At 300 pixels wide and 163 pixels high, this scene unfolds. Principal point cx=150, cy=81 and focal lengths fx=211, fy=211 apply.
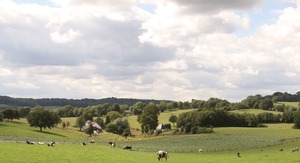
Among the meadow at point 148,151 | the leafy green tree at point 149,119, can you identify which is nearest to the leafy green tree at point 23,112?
the leafy green tree at point 149,119

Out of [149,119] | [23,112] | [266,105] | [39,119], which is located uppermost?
[266,105]

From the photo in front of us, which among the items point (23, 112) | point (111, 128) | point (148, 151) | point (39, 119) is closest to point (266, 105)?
point (111, 128)

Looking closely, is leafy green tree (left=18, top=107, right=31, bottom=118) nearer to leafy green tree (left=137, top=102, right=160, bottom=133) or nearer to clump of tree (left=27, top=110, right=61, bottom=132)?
clump of tree (left=27, top=110, right=61, bottom=132)

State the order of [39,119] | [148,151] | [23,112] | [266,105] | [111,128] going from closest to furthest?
[148,151] → [39,119] → [111,128] → [266,105] → [23,112]

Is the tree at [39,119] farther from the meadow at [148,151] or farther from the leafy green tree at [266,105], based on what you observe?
the leafy green tree at [266,105]

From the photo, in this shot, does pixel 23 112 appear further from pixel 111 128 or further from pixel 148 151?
pixel 148 151

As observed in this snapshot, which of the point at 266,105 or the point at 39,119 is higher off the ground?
the point at 266,105

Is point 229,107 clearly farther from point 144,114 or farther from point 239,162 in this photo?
point 239,162

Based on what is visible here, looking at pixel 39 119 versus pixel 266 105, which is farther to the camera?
pixel 266 105

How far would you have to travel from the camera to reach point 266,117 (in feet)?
388

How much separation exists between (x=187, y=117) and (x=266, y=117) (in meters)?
48.6

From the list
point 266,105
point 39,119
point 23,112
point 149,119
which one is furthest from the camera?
point 23,112

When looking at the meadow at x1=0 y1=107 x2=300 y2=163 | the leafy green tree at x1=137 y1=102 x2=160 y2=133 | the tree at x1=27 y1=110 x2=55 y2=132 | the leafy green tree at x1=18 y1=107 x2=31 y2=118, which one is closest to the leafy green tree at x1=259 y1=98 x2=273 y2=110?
the leafy green tree at x1=137 y1=102 x2=160 y2=133

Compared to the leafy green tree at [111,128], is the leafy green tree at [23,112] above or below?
above
